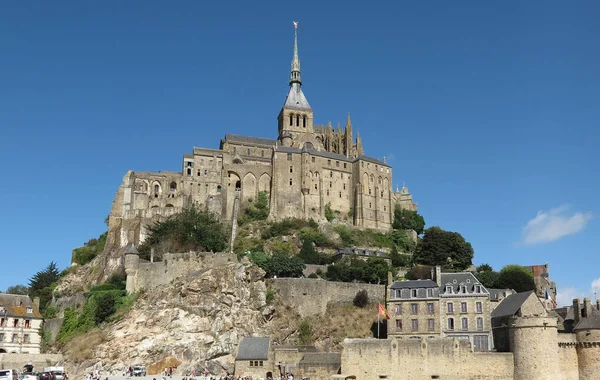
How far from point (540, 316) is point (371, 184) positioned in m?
46.7

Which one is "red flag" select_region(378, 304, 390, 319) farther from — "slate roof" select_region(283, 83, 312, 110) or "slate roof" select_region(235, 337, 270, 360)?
"slate roof" select_region(283, 83, 312, 110)

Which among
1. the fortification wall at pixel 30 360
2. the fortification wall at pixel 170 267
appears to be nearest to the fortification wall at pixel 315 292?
the fortification wall at pixel 170 267

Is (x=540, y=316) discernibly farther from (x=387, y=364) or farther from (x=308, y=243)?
(x=308, y=243)

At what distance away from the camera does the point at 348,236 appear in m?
84.4

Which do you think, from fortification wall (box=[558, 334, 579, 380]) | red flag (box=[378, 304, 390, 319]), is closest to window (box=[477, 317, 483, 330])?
fortification wall (box=[558, 334, 579, 380])

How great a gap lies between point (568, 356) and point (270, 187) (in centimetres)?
4910

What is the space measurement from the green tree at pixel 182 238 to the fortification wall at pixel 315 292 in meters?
12.0

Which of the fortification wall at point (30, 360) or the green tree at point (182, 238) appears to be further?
the green tree at point (182, 238)

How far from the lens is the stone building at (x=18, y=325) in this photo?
195 ft

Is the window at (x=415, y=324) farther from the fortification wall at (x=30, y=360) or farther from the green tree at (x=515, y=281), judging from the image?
the fortification wall at (x=30, y=360)

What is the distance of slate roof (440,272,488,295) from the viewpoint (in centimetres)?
5509

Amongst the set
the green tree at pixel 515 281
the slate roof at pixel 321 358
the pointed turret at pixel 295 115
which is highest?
the pointed turret at pixel 295 115

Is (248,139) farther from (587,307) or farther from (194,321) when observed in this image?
(587,307)

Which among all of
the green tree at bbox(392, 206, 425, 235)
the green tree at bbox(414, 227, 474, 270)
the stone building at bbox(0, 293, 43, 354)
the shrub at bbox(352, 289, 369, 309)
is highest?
the green tree at bbox(392, 206, 425, 235)
